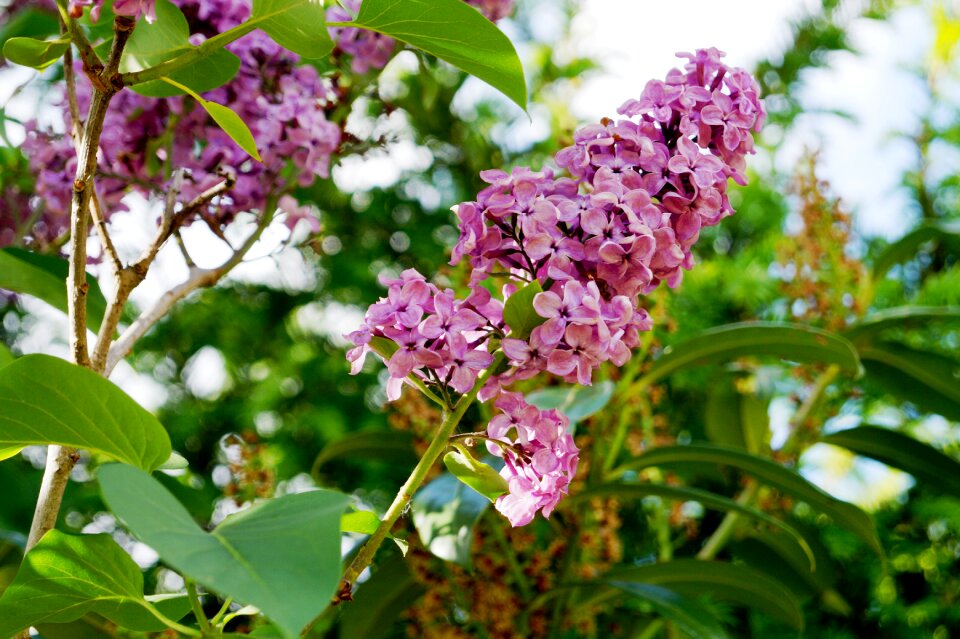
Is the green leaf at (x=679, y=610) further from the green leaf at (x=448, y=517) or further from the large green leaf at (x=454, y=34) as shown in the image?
the large green leaf at (x=454, y=34)

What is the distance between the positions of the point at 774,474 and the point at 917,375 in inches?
9.9

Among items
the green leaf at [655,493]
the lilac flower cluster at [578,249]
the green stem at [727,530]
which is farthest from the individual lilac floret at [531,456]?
the green stem at [727,530]

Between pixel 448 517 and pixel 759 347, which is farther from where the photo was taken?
pixel 759 347

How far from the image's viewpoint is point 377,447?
0.93 meters

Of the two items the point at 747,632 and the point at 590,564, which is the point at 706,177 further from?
the point at 747,632

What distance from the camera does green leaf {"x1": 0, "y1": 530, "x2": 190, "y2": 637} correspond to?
415 millimetres

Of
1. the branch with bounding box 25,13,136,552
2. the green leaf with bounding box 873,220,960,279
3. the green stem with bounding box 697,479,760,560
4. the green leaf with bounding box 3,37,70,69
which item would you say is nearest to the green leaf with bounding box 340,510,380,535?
the branch with bounding box 25,13,136,552

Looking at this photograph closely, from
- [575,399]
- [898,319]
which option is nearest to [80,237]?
[575,399]

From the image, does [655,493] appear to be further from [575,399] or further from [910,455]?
[910,455]

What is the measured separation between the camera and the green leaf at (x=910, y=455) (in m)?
0.94

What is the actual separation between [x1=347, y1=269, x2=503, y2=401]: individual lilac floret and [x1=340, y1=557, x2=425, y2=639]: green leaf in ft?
1.56

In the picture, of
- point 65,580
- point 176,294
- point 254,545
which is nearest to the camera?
point 254,545

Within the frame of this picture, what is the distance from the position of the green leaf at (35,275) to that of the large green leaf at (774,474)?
0.49 metres

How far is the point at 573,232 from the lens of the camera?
1.40 feet
